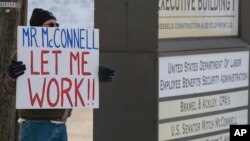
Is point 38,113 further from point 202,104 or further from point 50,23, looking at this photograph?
point 202,104

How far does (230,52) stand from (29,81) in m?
2.41

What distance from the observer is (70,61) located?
19.0ft

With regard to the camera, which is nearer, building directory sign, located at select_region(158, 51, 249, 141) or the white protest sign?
the white protest sign

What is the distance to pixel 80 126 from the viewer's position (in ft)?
42.8

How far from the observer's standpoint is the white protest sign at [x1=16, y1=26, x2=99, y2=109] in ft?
18.4

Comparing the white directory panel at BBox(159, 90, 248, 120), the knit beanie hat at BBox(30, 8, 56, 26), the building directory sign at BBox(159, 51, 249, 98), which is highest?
the knit beanie hat at BBox(30, 8, 56, 26)

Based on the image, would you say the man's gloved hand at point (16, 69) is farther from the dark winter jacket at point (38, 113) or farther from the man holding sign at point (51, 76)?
the dark winter jacket at point (38, 113)

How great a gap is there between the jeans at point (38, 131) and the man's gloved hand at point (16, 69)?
1.33 ft

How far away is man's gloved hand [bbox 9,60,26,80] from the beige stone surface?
6249mm

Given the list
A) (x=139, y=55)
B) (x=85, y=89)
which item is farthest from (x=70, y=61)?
(x=139, y=55)

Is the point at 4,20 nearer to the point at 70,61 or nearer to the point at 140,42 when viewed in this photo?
the point at 70,61

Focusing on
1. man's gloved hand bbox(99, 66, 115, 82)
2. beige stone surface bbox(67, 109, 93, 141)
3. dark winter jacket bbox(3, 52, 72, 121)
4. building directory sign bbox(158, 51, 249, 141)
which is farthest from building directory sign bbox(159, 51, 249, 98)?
beige stone surface bbox(67, 109, 93, 141)

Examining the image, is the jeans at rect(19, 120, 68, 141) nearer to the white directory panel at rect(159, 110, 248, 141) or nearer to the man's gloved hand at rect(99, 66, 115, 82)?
the man's gloved hand at rect(99, 66, 115, 82)

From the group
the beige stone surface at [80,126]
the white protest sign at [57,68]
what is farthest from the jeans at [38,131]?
the beige stone surface at [80,126]
